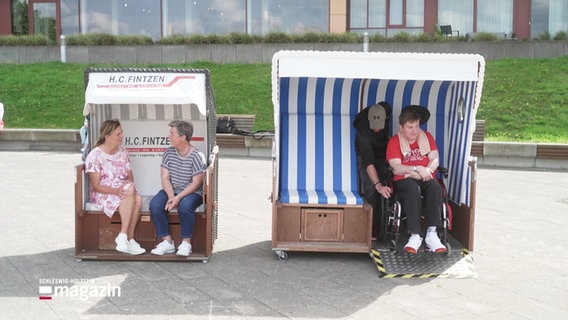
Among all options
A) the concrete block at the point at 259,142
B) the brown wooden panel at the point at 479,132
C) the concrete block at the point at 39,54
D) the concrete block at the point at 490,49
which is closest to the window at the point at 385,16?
the concrete block at the point at 490,49

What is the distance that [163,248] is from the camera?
262 inches

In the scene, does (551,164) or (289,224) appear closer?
(289,224)

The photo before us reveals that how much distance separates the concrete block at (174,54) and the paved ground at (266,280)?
52.9 ft

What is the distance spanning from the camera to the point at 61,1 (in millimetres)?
30047

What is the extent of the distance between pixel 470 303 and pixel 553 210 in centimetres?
463

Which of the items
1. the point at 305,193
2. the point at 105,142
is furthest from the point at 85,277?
the point at 305,193

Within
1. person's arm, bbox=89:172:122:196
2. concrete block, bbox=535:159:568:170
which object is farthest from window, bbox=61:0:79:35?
person's arm, bbox=89:172:122:196

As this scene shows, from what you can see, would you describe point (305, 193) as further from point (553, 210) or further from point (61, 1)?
point (61, 1)

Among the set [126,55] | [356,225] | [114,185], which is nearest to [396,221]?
[356,225]

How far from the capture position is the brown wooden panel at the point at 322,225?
22.5 feet

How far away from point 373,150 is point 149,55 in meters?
18.8

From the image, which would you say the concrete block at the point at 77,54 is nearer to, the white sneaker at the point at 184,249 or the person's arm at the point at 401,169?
the white sneaker at the point at 184,249

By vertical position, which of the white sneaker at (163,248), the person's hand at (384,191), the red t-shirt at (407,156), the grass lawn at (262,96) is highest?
the grass lawn at (262,96)

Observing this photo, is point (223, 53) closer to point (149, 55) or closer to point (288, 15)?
point (149, 55)
